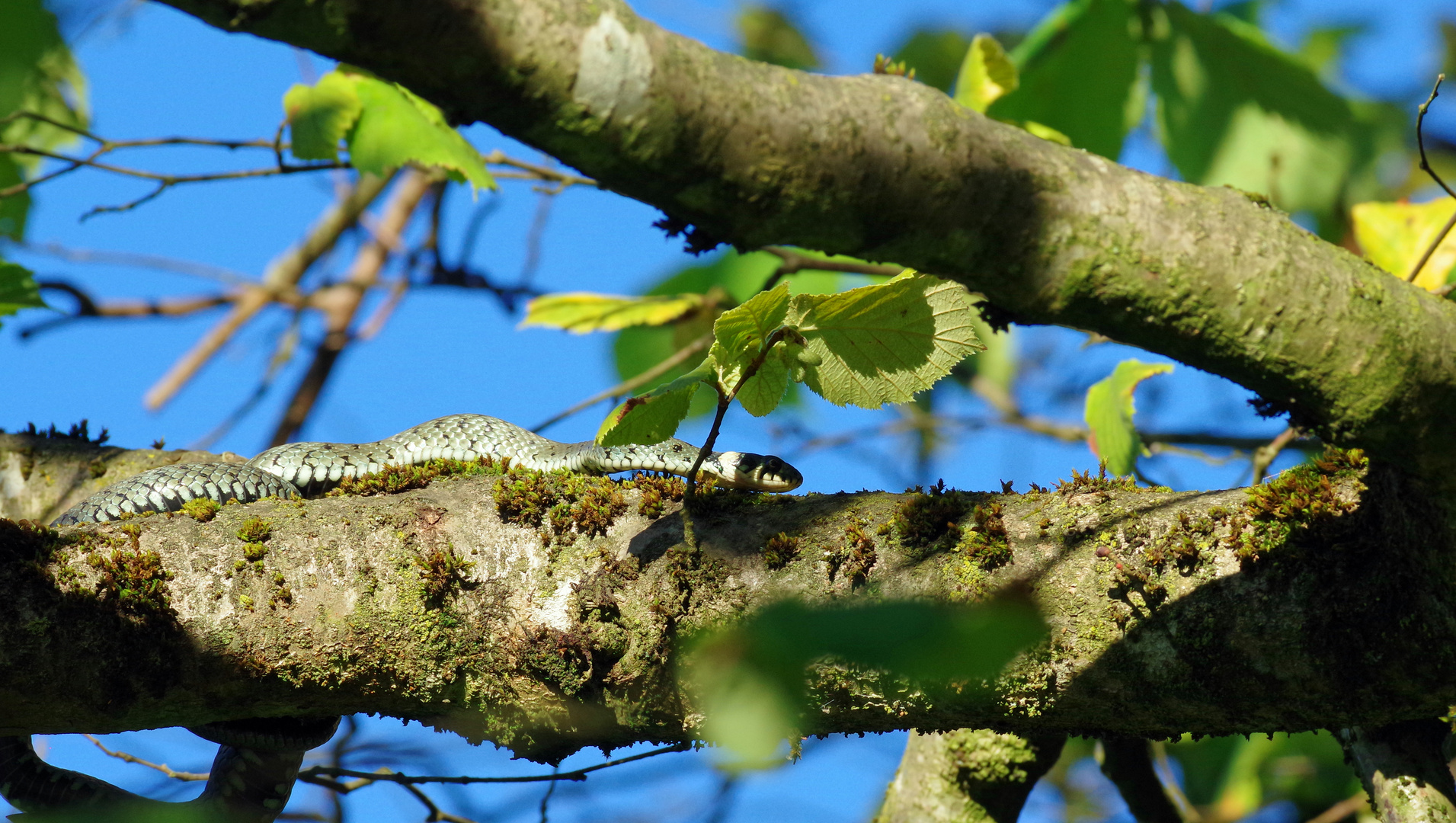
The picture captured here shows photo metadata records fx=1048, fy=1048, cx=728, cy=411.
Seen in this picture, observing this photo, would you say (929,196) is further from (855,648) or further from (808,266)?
(808,266)

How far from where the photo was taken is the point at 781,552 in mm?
3113

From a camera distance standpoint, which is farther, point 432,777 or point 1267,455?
point 1267,455

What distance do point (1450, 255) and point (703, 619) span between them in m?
3.48

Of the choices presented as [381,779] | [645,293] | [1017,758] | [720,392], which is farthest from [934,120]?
[645,293]

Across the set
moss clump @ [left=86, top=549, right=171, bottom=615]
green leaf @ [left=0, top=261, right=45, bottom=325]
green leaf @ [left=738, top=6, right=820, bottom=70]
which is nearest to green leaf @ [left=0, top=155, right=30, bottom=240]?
green leaf @ [left=0, top=261, right=45, bottom=325]

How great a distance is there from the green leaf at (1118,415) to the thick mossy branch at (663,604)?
1.31 m

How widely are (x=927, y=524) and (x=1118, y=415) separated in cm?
176

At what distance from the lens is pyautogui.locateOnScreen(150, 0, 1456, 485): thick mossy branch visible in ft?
5.09

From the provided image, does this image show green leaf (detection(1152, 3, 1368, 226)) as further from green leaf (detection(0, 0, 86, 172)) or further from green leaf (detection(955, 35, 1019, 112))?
green leaf (detection(0, 0, 86, 172))

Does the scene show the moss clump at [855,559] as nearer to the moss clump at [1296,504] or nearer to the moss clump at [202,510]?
the moss clump at [1296,504]

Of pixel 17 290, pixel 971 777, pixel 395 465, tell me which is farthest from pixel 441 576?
pixel 971 777

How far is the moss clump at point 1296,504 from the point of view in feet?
8.94

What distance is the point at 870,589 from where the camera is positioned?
299 centimetres

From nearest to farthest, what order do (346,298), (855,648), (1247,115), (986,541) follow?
1. (855,648)
2. (986,541)
3. (1247,115)
4. (346,298)
